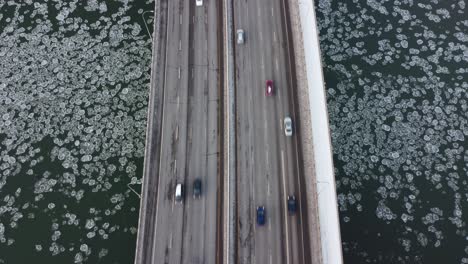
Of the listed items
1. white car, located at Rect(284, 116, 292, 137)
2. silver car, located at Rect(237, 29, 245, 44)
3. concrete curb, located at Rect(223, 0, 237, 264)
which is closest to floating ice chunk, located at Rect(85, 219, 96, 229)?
concrete curb, located at Rect(223, 0, 237, 264)

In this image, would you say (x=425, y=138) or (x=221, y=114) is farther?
(x=425, y=138)

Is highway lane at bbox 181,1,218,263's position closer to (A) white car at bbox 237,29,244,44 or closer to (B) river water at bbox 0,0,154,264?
(A) white car at bbox 237,29,244,44

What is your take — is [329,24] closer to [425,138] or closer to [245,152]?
[425,138]

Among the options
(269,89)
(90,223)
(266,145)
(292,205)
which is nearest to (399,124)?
(269,89)

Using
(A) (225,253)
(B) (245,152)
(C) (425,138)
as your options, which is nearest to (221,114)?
(B) (245,152)

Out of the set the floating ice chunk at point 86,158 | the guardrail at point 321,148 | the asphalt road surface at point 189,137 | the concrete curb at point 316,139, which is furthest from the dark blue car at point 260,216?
the floating ice chunk at point 86,158

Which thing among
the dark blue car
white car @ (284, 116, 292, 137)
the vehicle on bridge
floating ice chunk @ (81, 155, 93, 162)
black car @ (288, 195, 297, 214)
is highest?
white car @ (284, 116, 292, 137)
